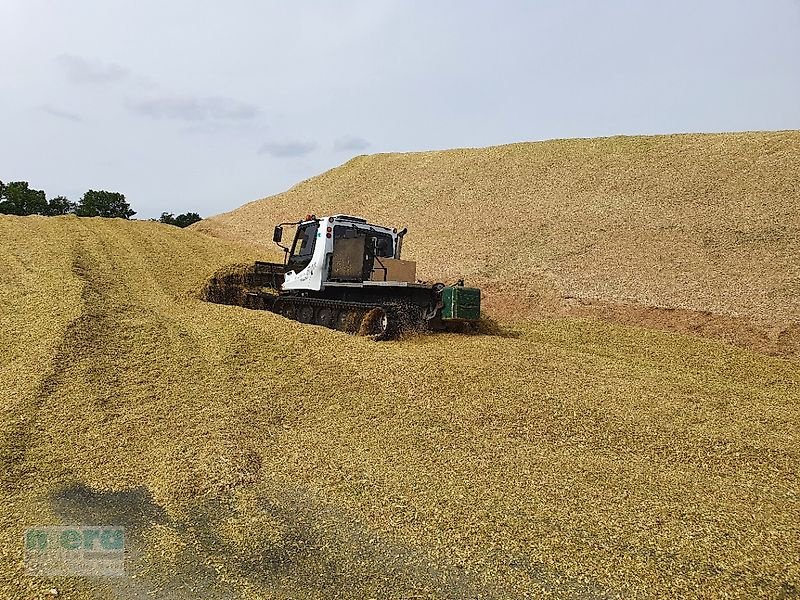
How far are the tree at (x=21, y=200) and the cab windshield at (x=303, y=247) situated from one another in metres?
36.3

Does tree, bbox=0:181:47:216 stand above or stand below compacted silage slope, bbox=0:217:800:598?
above

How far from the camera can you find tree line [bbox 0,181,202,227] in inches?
1641

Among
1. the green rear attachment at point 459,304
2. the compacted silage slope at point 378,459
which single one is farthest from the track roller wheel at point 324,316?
the green rear attachment at point 459,304

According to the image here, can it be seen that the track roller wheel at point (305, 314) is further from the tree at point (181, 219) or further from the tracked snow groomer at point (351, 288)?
the tree at point (181, 219)

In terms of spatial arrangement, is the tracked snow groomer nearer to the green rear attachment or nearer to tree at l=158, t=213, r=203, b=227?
the green rear attachment

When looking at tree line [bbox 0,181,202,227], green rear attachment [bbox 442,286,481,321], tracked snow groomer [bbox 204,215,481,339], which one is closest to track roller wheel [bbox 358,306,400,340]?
tracked snow groomer [bbox 204,215,481,339]

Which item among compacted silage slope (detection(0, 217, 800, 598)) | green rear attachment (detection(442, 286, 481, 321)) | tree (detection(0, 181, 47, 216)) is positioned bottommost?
compacted silage slope (detection(0, 217, 800, 598))

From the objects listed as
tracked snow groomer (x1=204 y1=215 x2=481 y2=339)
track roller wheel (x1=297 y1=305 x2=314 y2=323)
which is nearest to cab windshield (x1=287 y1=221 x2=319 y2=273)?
tracked snow groomer (x1=204 y1=215 x2=481 y2=339)

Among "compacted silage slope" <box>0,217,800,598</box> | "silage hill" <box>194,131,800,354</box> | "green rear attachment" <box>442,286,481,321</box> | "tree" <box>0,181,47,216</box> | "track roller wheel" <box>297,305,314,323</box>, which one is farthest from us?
"tree" <box>0,181,47,216</box>

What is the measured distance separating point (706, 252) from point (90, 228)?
18243mm

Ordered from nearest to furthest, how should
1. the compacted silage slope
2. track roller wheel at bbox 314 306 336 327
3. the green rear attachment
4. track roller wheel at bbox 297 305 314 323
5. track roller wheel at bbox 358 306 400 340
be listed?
the compacted silage slope
track roller wheel at bbox 358 306 400 340
the green rear attachment
track roller wheel at bbox 314 306 336 327
track roller wheel at bbox 297 305 314 323

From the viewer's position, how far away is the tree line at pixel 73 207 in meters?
41.7

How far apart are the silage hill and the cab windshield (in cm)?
586

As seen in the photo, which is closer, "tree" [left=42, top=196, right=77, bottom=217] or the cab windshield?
the cab windshield
